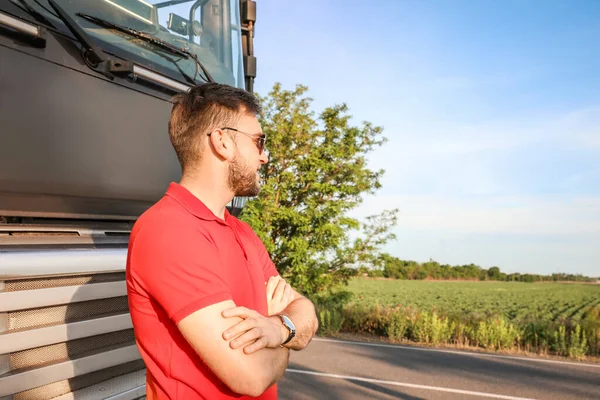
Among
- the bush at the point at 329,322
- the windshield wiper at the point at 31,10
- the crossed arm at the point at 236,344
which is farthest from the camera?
the bush at the point at 329,322

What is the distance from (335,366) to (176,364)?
8096 mm

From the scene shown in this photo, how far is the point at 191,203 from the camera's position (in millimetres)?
1815

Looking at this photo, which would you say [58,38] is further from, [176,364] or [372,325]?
[372,325]

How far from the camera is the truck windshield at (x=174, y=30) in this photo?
271 cm

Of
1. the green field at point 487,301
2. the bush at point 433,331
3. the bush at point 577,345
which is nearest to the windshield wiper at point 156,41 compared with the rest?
the bush at point 577,345

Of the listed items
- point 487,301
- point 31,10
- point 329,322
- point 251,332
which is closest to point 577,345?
point 329,322

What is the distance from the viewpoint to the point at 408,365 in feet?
31.8

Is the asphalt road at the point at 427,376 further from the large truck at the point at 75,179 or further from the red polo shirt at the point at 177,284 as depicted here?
the red polo shirt at the point at 177,284

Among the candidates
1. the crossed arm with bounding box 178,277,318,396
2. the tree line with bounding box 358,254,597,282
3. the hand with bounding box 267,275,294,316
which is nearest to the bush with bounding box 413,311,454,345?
the hand with bounding box 267,275,294,316

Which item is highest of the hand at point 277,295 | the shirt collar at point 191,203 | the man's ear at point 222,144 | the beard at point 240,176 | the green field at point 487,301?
the man's ear at point 222,144

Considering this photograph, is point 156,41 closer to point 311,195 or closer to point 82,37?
point 82,37

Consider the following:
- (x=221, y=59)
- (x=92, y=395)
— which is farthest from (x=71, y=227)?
(x=221, y=59)

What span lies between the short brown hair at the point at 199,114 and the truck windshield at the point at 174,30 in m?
0.95

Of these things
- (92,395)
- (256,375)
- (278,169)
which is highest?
(278,169)
